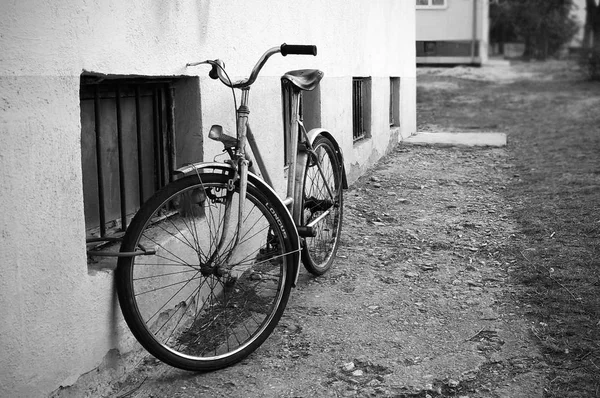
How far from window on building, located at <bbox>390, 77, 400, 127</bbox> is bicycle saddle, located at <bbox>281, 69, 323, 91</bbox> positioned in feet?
23.2

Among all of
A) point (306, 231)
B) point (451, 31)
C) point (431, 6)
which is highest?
point (431, 6)

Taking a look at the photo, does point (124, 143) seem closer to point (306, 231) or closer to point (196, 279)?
point (196, 279)

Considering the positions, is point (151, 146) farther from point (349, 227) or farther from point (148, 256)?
point (349, 227)

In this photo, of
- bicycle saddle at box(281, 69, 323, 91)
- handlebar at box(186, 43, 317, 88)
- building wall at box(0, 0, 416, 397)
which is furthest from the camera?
bicycle saddle at box(281, 69, 323, 91)

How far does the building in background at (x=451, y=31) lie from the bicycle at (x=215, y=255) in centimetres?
2463

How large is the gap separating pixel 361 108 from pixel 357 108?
174 mm

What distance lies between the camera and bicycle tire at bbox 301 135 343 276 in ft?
14.9

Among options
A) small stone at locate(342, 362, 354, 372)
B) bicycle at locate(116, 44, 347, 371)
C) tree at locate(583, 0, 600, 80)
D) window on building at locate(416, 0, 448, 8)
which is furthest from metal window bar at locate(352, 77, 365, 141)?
window on building at locate(416, 0, 448, 8)

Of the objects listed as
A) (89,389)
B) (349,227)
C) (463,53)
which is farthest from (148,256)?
(463,53)

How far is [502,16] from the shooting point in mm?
44219

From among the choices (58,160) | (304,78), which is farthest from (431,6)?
(58,160)

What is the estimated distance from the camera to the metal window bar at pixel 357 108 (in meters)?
8.55

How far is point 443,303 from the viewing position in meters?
4.32

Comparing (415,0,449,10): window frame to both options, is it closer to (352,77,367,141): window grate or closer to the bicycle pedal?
(352,77,367,141): window grate
